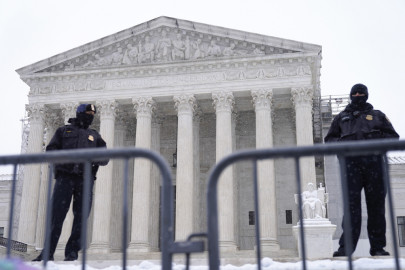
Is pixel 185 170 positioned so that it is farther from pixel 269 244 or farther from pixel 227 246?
pixel 269 244

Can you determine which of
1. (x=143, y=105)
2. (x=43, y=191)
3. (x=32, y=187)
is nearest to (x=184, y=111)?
(x=143, y=105)

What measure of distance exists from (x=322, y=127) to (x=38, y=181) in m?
20.6

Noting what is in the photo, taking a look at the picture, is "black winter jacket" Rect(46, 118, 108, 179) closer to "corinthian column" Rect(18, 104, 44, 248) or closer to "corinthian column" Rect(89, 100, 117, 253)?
"corinthian column" Rect(89, 100, 117, 253)

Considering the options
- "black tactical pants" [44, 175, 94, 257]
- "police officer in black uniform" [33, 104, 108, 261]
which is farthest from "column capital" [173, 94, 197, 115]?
"black tactical pants" [44, 175, 94, 257]

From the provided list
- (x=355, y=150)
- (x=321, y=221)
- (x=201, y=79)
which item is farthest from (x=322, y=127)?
(x=355, y=150)

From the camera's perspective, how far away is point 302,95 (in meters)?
28.6

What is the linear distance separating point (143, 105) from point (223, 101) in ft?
16.1

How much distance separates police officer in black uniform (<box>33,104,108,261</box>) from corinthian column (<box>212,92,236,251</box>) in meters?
17.5

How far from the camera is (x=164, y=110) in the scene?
33.4 meters

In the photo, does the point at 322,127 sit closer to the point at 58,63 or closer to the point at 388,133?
the point at 58,63

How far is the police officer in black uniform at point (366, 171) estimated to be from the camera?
8859mm

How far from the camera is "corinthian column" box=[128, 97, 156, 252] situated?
1117 inches

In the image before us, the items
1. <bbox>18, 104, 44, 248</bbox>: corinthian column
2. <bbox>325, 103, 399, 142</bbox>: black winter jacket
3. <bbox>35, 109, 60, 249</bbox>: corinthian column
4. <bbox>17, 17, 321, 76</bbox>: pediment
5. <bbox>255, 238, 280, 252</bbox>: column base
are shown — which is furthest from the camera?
<bbox>35, 109, 60, 249</bbox>: corinthian column

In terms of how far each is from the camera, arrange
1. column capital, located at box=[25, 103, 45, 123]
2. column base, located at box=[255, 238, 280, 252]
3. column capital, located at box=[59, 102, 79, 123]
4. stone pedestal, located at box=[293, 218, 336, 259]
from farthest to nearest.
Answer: column capital, located at box=[25, 103, 45, 123] → column capital, located at box=[59, 102, 79, 123] → column base, located at box=[255, 238, 280, 252] → stone pedestal, located at box=[293, 218, 336, 259]
